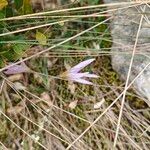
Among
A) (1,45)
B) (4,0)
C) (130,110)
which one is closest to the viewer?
(4,0)

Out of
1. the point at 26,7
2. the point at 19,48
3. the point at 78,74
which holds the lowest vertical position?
the point at 78,74

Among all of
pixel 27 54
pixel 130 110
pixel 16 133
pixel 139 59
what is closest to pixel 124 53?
pixel 139 59

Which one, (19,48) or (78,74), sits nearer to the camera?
(19,48)

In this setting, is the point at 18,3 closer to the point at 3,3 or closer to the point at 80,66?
the point at 3,3

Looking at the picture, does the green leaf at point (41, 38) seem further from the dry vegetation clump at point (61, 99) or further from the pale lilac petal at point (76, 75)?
the pale lilac petal at point (76, 75)

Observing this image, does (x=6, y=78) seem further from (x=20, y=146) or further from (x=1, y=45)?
(x=20, y=146)

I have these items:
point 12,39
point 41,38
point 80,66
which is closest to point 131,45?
point 80,66
